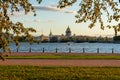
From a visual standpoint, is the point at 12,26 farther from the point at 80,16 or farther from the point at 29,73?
the point at 29,73

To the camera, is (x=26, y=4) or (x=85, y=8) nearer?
(x=26, y=4)

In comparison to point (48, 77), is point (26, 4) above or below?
above

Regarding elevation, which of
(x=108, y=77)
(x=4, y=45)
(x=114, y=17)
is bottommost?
(x=108, y=77)

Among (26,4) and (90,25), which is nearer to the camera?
(26,4)

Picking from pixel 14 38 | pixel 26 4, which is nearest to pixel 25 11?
pixel 26 4

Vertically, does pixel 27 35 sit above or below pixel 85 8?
below

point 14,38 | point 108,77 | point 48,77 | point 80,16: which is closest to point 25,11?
point 14,38

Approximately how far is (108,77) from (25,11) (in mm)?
6778

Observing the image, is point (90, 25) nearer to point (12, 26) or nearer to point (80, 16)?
point (80, 16)

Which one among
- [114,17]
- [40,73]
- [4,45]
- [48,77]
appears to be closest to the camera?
[4,45]

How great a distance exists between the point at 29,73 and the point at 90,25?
20.2ft

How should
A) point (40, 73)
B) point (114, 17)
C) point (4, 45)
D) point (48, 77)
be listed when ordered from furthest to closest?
point (40, 73) < point (48, 77) < point (114, 17) < point (4, 45)

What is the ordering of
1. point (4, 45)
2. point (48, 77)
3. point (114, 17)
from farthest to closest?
1. point (48, 77)
2. point (114, 17)
3. point (4, 45)

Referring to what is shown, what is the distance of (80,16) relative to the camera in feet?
49.5
